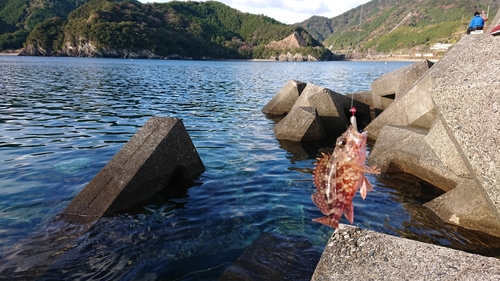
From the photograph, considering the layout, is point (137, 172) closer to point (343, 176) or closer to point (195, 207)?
point (195, 207)

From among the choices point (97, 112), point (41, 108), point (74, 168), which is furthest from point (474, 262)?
point (41, 108)

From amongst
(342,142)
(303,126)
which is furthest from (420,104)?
(342,142)

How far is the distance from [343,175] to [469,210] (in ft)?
12.0

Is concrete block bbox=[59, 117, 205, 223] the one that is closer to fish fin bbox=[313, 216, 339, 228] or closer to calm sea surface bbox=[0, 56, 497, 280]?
calm sea surface bbox=[0, 56, 497, 280]

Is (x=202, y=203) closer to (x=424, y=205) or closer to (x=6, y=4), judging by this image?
(x=424, y=205)

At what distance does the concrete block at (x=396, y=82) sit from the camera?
1288 centimetres

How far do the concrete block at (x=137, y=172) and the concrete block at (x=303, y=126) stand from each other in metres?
5.16

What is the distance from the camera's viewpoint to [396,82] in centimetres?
1355

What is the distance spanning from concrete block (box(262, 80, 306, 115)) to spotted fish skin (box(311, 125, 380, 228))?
13.3 metres

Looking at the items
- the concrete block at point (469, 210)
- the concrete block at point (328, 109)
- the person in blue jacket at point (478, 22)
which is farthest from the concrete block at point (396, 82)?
the concrete block at point (469, 210)

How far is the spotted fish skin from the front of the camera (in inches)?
119

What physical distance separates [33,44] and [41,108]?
153m

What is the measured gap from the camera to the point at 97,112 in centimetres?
1734

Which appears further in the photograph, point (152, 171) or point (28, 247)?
point (152, 171)
